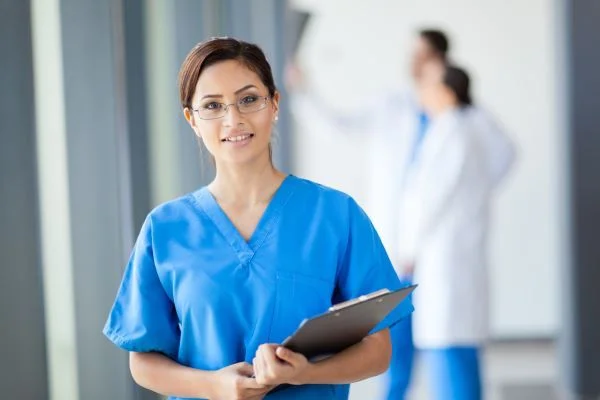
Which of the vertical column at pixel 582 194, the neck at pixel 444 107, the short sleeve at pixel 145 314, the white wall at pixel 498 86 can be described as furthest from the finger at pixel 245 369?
the white wall at pixel 498 86

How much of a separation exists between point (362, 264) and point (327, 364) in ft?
0.50

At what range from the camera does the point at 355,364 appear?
4.28ft

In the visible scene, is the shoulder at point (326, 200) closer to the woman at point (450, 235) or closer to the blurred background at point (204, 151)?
the blurred background at point (204, 151)

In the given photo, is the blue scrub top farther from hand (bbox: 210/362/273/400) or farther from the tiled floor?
the tiled floor

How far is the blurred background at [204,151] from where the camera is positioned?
1543mm

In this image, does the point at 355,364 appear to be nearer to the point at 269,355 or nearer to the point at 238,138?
the point at 269,355

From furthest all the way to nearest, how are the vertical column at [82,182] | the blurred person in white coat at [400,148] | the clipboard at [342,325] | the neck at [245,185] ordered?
the blurred person in white coat at [400,148] → the vertical column at [82,182] → the neck at [245,185] → the clipboard at [342,325]

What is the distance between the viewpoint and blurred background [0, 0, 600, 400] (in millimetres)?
1543

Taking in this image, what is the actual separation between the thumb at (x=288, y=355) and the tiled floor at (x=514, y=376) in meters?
2.53

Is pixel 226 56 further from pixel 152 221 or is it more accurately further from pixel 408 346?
pixel 408 346

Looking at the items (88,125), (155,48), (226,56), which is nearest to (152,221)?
(226,56)

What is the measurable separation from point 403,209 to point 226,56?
6.95ft

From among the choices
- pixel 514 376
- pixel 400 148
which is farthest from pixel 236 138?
pixel 514 376

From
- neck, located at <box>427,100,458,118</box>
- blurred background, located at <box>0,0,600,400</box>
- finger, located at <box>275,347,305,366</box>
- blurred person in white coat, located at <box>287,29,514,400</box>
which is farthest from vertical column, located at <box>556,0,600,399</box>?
finger, located at <box>275,347,305,366</box>
